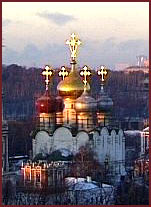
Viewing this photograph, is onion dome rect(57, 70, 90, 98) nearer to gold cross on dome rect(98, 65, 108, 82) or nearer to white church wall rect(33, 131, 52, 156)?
white church wall rect(33, 131, 52, 156)

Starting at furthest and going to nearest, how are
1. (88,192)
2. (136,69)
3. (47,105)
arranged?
1. (136,69)
2. (47,105)
3. (88,192)

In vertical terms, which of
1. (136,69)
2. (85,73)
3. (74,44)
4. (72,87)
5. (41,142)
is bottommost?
(41,142)

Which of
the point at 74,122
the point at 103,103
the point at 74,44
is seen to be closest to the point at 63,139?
the point at 74,122

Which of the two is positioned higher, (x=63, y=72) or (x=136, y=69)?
(x=136, y=69)

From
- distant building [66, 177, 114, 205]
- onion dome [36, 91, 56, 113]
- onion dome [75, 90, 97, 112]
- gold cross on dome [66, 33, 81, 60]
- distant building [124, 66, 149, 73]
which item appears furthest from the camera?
distant building [124, 66, 149, 73]

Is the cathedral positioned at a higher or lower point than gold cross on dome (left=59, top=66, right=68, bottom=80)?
lower

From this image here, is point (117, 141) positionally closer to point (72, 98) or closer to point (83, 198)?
point (72, 98)

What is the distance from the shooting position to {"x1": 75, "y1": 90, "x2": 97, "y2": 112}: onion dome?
8.95 m

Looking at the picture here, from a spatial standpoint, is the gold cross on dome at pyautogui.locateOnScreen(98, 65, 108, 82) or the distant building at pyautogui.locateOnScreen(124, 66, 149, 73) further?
the distant building at pyautogui.locateOnScreen(124, 66, 149, 73)

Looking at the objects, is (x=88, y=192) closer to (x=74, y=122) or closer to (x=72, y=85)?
(x=74, y=122)

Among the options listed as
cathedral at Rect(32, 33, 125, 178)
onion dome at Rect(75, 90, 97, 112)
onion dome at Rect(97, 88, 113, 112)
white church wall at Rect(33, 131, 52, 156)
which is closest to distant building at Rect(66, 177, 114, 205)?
cathedral at Rect(32, 33, 125, 178)

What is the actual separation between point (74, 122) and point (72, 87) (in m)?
0.45

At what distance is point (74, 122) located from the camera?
29.8ft

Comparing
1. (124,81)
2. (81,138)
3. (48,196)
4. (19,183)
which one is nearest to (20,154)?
(81,138)
